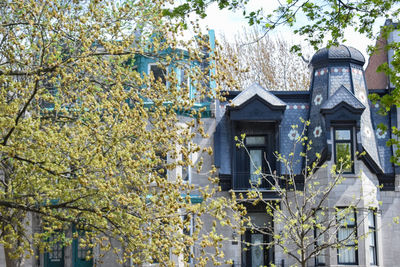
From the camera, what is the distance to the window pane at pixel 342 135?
25.4m

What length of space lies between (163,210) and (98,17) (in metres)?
4.07

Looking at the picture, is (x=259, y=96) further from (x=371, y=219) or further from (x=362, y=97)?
(x=371, y=219)

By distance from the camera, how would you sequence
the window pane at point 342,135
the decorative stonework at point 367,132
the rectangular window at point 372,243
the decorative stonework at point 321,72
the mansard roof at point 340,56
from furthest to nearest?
the decorative stonework at point 321,72, the mansard roof at point 340,56, the decorative stonework at point 367,132, the window pane at point 342,135, the rectangular window at point 372,243

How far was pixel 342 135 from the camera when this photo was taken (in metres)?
25.4

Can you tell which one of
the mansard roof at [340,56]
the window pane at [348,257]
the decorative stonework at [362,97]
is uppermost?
the mansard roof at [340,56]

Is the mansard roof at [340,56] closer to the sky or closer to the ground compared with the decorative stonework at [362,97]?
closer to the sky

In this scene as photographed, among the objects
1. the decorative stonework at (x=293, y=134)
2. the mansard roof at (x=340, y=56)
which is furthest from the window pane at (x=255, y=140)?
the mansard roof at (x=340, y=56)

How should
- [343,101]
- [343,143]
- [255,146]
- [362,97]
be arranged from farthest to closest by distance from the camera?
[362,97], [255,146], [343,143], [343,101]

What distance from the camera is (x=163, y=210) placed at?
13.1 metres

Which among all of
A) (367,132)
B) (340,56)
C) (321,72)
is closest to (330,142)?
(367,132)

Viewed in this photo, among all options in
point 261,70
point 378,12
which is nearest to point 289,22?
point 378,12

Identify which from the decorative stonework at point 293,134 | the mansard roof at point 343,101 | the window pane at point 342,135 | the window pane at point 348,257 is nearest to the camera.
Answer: the window pane at point 348,257

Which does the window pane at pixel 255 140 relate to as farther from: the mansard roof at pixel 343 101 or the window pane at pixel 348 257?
the window pane at pixel 348 257

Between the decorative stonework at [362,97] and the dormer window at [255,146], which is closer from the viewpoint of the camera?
the dormer window at [255,146]
